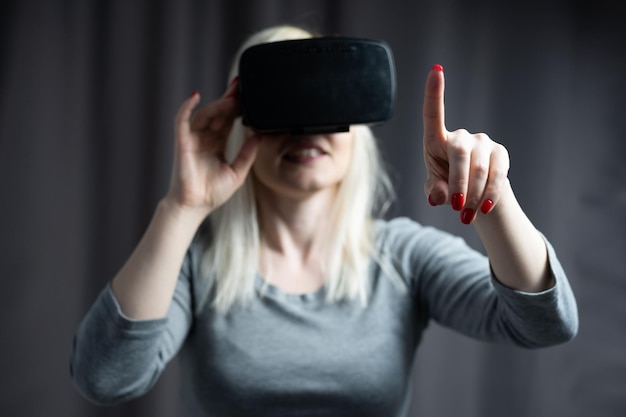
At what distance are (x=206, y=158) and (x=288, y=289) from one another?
0.73 feet

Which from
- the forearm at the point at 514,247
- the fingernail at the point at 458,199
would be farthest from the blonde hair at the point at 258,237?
the fingernail at the point at 458,199

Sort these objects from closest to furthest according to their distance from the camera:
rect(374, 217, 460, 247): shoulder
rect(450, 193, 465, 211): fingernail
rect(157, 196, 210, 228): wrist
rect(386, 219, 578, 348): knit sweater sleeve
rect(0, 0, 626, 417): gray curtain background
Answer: rect(450, 193, 465, 211): fingernail → rect(386, 219, 578, 348): knit sweater sleeve → rect(157, 196, 210, 228): wrist → rect(374, 217, 460, 247): shoulder → rect(0, 0, 626, 417): gray curtain background

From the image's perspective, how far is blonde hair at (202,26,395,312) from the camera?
93cm

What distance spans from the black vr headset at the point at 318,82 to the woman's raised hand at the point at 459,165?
16 centimetres

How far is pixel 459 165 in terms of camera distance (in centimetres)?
58

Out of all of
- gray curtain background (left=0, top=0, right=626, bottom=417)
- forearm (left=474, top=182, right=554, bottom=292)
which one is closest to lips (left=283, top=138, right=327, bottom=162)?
forearm (left=474, top=182, right=554, bottom=292)

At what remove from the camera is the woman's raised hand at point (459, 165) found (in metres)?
0.58

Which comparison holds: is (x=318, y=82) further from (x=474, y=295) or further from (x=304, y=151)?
(x=474, y=295)

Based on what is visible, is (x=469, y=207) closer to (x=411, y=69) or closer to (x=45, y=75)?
(x=411, y=69)

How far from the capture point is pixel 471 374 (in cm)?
131

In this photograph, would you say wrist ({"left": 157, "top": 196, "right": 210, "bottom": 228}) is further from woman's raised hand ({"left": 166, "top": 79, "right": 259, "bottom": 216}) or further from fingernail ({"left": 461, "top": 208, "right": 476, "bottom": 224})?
fingernail ({"left": 461, "top": 208, "right": 476, "bottom": 224})

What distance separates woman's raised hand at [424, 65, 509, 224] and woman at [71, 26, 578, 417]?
4.2 inches

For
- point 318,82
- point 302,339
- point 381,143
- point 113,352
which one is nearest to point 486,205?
point 318,82

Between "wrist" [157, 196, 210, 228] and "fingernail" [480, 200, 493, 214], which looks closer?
"fingernail" [480, 200, 493, 214]
